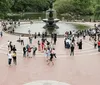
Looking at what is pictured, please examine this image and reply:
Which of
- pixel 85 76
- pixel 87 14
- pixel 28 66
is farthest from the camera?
pixel 87 14

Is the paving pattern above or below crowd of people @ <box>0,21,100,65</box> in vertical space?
below

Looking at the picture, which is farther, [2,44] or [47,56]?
[2,44]

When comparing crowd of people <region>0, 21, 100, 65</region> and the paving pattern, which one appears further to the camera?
crowd of people <region>0, 21, 100, 65</region>

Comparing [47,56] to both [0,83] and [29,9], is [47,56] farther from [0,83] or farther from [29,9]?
[29,9]

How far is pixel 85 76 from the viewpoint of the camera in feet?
72.9

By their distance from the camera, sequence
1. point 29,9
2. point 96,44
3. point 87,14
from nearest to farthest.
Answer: point 96,44
point 87,14
point 29,9

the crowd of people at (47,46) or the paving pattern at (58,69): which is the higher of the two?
the crowd of people at (47,46)

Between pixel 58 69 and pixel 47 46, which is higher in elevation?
pixel 47 46

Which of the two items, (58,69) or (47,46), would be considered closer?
(58,69)

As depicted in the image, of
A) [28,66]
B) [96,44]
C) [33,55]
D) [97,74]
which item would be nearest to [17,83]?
[28,66]

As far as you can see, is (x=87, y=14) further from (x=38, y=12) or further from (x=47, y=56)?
(x=47, y=56)

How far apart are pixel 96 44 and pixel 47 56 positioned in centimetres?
775

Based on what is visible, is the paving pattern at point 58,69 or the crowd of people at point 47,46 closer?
the paving pattern at point 58,69

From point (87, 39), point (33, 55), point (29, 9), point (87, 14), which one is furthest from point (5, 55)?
point (29, 9)
